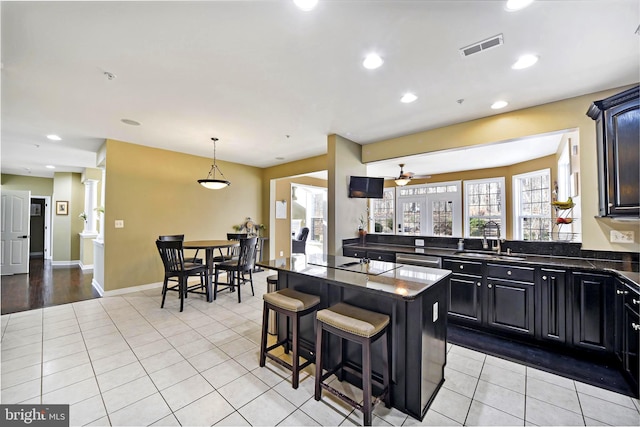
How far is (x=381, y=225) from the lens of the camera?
345 inches

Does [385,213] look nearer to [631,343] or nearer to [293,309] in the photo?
[631,343]

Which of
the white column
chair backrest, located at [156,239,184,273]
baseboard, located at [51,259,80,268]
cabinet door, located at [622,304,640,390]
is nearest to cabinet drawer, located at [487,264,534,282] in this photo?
cabinet door, located at [622,304,640,390]

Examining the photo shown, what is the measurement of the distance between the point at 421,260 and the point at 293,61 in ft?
9.24

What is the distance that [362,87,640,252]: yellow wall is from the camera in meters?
2.73

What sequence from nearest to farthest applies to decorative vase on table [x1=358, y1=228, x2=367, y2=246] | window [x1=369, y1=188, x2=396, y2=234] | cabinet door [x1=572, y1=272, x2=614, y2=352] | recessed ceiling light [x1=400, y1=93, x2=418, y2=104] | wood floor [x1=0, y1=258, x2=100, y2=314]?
cabinet door [x1=572, y1=272, x2=614, y2=352], recessed ceiling light [x1=400, y1=93, x2=418, y2=104], wood floor [x1=0, y1=258, x2=100, y2=314], decorative vase on table [x1=358, y1=228, x2=367, y2=246], window [x1=369, y1=188, x2=396, y2=234]

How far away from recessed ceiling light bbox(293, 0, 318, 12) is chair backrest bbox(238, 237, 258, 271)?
3256 millimetres

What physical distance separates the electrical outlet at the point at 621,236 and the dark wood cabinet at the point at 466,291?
1271mm

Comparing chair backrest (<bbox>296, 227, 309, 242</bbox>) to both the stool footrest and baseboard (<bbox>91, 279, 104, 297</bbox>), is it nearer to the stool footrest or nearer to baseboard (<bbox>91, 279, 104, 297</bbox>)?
baseboard (<bbox>91, 279, 104, 297</bbox>)

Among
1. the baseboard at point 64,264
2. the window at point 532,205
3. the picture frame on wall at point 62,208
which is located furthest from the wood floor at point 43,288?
the window at point 532,205

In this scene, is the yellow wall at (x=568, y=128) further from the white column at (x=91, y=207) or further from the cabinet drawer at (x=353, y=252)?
the white column at (x=91, y=207)

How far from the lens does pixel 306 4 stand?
164cm

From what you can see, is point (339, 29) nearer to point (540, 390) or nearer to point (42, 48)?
point (42, 48)

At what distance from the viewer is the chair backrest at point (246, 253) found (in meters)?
4.20

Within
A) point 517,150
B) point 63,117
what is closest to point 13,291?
point 63,117
